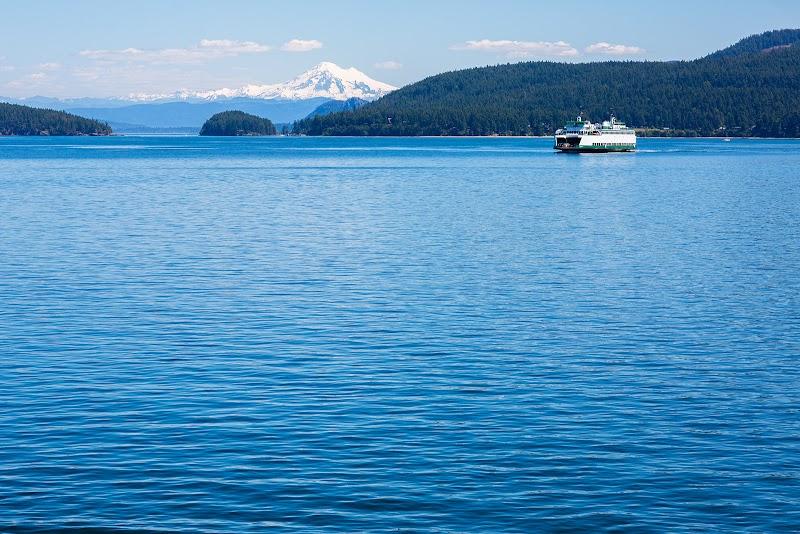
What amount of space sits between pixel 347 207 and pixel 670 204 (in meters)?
26.4

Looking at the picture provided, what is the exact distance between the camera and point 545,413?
26312 millimetres

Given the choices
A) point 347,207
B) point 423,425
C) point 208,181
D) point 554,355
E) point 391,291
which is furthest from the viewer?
point 208,181

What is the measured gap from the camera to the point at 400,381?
2927cm

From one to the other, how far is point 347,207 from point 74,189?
3578 cm

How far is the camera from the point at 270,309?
40156mm

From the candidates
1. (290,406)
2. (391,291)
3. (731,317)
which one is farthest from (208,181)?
(290,406)

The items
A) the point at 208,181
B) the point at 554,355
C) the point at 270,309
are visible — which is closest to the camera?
Answer: the point at 554,355

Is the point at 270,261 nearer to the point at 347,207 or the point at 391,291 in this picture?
the point at 391,291

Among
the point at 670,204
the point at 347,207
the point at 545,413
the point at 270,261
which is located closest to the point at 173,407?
the point at 545,413

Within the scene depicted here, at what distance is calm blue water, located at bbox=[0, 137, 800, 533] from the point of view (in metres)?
20.6

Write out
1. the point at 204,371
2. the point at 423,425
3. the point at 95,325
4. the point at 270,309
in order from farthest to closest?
1. the point at 270,309
2. the point at 95,325
3. the point at 204,371
4. the point at 423,425

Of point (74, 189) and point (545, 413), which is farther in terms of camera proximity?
point (74, 189)

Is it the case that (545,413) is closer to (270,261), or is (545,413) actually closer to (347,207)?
(270,261)

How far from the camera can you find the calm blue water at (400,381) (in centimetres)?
2064
